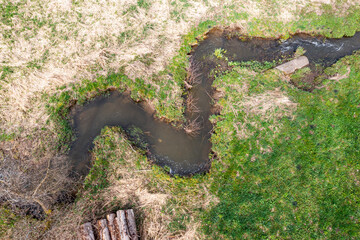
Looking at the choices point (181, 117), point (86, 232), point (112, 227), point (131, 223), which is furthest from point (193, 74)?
point (86, 232)

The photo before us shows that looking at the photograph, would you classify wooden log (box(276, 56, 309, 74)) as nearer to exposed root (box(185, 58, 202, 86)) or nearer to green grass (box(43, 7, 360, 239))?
green grass (box(43, 7, 360, 239))

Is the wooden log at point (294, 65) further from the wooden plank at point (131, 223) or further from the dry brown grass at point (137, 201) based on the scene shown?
the wooden plank at point (131, 223)

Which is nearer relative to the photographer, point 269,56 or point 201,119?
point 201,119

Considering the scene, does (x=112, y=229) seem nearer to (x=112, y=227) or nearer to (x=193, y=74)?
(x=112, y=227)

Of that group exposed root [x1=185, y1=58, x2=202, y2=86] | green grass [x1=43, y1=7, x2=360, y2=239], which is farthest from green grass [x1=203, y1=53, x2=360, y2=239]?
exposed root [x1=185, y1=58, x2=202, y2=86]

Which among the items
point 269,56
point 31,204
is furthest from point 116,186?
point 269,56

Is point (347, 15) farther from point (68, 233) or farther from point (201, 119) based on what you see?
point (68, 233)
